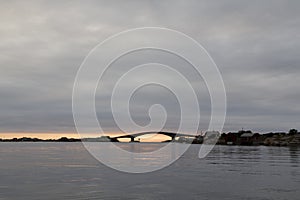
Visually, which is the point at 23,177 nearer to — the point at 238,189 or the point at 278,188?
the point at 238,189

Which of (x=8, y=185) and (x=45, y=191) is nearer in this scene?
(x=45, y=191)

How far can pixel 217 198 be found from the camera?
1209 inches

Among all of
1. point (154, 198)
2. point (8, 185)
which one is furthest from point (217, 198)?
point (8, 185)

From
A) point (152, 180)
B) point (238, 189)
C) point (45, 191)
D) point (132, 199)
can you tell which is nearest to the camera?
point (132, 199)

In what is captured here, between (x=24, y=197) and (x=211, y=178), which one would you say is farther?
(x=211, y=178)

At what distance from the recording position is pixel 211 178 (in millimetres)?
45094

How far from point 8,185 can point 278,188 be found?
90.2ft

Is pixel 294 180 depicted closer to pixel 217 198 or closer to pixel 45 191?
pixel 217 198

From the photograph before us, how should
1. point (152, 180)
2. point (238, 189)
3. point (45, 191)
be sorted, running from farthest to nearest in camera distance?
point (152, 180)
point (238, 189)
point (45, 191)

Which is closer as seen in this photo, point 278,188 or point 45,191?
point 45,191

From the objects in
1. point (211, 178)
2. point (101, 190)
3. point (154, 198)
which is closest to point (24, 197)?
point (101, 190)

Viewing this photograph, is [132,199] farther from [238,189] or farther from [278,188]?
[278,188]

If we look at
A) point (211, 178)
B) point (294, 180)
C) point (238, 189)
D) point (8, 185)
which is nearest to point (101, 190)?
point (8, 185)

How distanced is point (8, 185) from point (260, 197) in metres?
24.7
